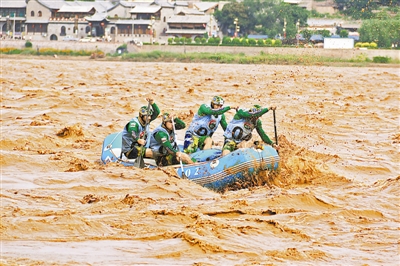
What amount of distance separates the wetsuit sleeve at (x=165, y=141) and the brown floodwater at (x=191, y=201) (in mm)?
373

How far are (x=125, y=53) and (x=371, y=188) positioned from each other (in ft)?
175

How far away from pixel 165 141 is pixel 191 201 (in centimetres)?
202

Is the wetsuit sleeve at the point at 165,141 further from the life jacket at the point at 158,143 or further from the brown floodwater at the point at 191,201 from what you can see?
the brown floodwater at the point at 191,201

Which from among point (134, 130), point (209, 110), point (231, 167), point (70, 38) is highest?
point (70, 38)

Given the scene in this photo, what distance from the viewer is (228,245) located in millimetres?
8633

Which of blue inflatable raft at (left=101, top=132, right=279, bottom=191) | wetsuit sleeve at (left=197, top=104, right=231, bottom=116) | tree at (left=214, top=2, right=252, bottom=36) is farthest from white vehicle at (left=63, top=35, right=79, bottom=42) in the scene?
blue inflatable raft at (left=101, top=132, right=279, bottom=191)

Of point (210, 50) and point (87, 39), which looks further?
point (87, 39)

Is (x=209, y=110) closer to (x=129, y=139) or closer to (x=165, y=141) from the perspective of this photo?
(x=165, y=141)

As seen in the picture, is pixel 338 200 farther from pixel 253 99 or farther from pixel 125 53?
pixel 125 53

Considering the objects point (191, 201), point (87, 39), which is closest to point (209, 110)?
point (191, 201)

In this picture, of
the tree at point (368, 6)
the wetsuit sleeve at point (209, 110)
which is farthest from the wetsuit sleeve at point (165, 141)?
the tree at point (368, 6)

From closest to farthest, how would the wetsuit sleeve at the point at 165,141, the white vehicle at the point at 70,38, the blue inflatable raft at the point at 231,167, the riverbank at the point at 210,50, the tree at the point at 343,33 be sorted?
the blue inflatable raft at the point at 231,167 → the wetsuit sleeve at the point at 165,141 → the riverbank at the point at 210,50 → the tree at the point at 343,33 → the white vehicle at the point at 70,38

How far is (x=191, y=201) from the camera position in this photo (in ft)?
36.9

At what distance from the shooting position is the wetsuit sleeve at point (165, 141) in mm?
13039
